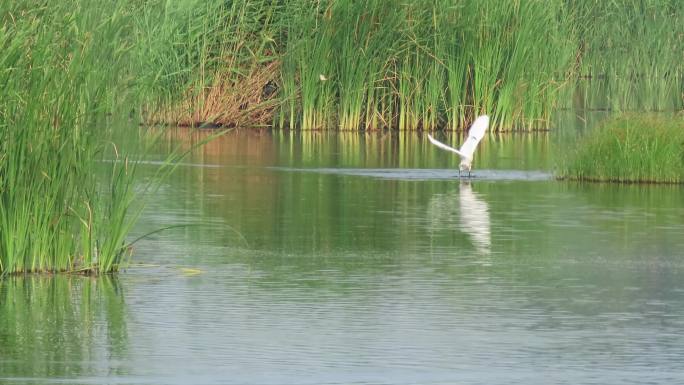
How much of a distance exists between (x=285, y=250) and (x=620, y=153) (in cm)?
630

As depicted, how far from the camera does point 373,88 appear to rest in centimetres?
2534

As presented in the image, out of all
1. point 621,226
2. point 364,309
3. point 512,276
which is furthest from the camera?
point 621,226

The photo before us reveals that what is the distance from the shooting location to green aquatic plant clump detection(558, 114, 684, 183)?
17.2m

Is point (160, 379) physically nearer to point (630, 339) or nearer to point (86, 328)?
point (86, 328)

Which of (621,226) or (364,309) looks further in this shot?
(621,226)

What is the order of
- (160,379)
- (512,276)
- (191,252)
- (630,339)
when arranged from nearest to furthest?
(160,379) → (630,339) → (512,276) → (191,252)

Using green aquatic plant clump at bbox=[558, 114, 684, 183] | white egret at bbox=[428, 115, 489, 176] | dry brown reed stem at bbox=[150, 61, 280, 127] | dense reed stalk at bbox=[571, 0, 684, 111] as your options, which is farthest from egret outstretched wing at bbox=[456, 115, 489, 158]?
dry brown reed stem at bbox=[150, 61, 280, 127]

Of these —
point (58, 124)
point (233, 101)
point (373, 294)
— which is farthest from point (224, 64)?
point (373, 294)

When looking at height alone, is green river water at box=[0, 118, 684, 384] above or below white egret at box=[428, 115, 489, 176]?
below

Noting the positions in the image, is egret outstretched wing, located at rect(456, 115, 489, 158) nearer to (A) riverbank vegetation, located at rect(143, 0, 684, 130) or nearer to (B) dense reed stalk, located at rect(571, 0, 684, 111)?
(A) riverbank vegetation, located at rect(143, 0, 684, 130)

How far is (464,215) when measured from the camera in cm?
1453

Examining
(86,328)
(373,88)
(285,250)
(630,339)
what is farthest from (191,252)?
(373,88)

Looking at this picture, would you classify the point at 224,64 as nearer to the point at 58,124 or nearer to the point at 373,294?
the point at 58,124

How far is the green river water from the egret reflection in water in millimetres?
23
